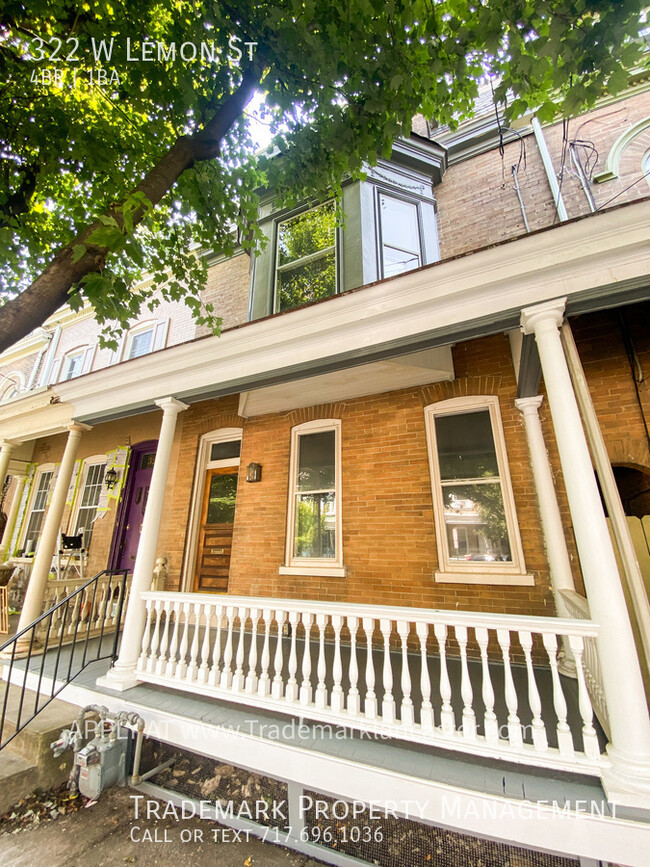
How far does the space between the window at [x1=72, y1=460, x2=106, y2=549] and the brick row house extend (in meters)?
0.06

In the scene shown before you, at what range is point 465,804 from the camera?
83.4 inches

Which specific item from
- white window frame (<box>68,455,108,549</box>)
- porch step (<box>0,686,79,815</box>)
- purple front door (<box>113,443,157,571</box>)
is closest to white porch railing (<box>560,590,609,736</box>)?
porch step (<box>0,686,79,815</box>)

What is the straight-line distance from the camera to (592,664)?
277cm

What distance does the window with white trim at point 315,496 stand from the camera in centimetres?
518

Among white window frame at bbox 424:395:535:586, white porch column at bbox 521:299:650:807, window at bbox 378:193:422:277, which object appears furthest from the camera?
window at bbox 378:193:422:277

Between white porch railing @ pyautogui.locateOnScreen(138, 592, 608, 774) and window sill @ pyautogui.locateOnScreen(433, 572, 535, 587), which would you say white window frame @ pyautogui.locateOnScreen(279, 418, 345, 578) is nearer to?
white porch railing @ pyautogui.locateOnScreen(138, 592, 608, 774)

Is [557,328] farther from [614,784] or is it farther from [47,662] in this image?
[47,662]

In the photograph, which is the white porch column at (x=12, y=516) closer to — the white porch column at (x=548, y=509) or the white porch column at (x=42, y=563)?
the white porch column at (x=42, y=563)

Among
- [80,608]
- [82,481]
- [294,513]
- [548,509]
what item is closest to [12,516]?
[82,481]

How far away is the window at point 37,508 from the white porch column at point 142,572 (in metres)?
6.33

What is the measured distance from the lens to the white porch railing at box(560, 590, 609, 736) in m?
2.47

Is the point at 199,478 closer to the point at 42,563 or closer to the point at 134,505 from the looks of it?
the point at 134,505

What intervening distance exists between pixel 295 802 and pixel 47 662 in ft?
11.5

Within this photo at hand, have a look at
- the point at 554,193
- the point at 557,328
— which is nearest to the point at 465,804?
the point at 557,328
